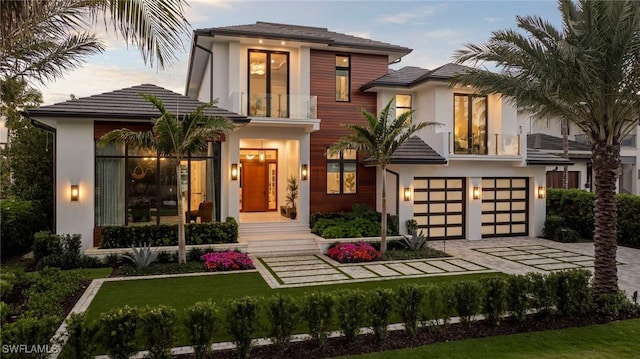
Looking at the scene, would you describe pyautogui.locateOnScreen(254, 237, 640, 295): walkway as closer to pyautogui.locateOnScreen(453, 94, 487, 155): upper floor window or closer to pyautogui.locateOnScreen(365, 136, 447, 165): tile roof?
pyautogui.locateOnScreen(365, 136, 447, 165): tile roof

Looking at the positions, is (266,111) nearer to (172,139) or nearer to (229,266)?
(172,139)

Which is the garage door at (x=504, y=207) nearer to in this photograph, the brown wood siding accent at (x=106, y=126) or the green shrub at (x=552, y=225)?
the green shrub at (x=552, y=225)

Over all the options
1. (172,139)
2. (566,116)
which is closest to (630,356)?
(566,116)

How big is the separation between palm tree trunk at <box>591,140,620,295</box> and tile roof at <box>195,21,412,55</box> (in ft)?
34.2

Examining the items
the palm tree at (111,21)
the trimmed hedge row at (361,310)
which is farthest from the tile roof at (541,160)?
the palm tree at (111,21)

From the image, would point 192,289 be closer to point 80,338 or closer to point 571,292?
point 80,338

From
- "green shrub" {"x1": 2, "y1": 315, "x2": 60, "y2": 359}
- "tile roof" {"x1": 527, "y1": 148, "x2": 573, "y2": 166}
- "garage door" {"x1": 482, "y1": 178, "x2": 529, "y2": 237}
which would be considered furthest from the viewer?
"garage door" {"x1": 482, "y1": 178, "x2": 529, "y2": 237}

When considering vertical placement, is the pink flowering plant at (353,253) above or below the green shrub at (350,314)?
below

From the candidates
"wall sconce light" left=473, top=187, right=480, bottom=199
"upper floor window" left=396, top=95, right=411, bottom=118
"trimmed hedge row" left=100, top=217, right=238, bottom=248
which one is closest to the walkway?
"trimmed hedge row" left=100, top=217, right=238, bottom=248

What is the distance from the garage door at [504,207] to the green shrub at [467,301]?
11.4m

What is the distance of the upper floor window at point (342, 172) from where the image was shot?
16.9 meters

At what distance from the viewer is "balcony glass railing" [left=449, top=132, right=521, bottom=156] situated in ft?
53.8

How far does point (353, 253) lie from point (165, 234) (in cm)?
579

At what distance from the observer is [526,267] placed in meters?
11.9
